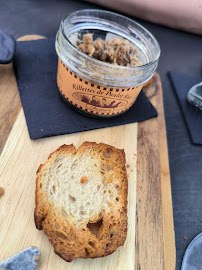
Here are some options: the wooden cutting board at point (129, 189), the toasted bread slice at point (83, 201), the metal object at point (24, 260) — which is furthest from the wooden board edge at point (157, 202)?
the metal object at point (24, 260)

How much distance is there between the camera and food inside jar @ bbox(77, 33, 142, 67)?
3.95ft

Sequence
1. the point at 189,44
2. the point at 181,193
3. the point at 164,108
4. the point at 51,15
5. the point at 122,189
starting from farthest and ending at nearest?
the point at 189,44
the point at 51,15
the point at 164,108
the point at 181,193
the point at 122,189

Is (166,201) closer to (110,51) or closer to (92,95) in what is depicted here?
(92,95)

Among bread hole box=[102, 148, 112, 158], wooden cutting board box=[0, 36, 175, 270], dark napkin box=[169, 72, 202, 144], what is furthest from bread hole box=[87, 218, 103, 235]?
dark napkin box=[169, 72, 202, 144]

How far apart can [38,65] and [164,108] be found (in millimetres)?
848

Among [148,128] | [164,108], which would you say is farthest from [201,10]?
[148,128]

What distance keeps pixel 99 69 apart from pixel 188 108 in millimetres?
810

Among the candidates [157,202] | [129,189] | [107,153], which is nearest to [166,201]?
[157,202]

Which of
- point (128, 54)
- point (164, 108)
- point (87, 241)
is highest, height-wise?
point (128, 54)

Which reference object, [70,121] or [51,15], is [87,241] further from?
[51,15]

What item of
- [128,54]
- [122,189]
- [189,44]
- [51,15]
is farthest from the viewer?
[189,44]

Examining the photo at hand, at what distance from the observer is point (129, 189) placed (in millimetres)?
1177

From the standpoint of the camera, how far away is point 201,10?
2182mm

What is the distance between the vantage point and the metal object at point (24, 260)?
2.77ft
